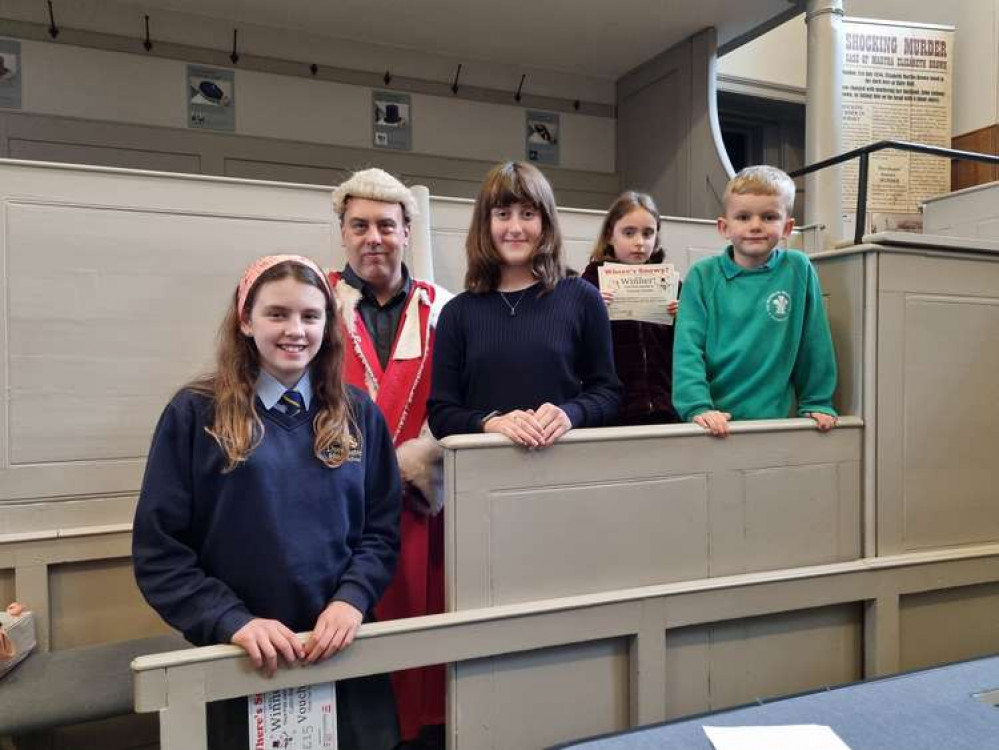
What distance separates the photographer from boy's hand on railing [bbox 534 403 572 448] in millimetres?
1574

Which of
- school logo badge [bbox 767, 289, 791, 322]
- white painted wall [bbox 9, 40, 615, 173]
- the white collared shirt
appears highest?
white painted wall [bbox 9, 40, 615, 173]

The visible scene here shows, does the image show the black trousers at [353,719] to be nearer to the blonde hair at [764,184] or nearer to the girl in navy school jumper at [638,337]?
the girl in navy school jumper at [638,337]

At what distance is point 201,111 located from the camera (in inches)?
173

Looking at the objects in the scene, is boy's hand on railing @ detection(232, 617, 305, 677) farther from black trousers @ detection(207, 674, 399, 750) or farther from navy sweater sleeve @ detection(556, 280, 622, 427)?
navy sweater sleeve @ detection(556, 280, 622, 427)

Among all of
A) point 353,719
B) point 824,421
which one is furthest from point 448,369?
point 824,421

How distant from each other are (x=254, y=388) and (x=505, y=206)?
27.6 inches

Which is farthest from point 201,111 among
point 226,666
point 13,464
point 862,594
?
point 862,594

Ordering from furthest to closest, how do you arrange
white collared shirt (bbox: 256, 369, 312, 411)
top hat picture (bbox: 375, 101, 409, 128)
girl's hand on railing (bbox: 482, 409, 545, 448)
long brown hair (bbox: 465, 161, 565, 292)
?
top hat picture (bbox: 375, 101, 409, 128) → long brown hair (bbox: 465, 161, 565, 292) → girl's hand on railing (bbox: 482, 409, 545, 448) → white collared shirt (bbox: 256, 369, 312, 411)

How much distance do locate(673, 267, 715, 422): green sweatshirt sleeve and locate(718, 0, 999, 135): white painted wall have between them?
4.12m

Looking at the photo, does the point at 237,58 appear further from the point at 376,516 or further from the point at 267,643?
the point at 267,643

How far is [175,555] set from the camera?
1.33m

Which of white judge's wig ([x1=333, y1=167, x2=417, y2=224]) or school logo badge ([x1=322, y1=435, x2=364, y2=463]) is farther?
white judge's wig ([x1=333, y1=167, x2=417, y2=224])

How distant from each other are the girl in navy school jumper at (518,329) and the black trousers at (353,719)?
22.1 inches

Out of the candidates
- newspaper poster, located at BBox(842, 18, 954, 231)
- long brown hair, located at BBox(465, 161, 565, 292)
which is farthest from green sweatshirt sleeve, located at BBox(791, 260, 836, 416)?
newspaper poster, located at BBox(842, 18, 954, 231)
